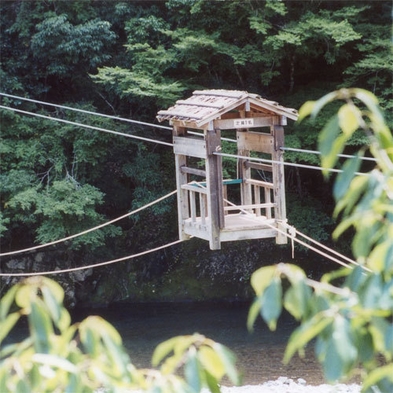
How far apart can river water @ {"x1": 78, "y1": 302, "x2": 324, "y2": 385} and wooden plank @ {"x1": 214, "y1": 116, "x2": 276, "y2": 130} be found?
131 inches

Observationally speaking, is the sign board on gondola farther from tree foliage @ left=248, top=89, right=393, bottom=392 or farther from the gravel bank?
tree foliage @ left=248, top=89, right=393, bottom=392

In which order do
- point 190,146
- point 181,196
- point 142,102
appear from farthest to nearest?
point 142,102 < point 181,196 < point 190,146

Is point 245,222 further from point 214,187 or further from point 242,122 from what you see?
point 242,122

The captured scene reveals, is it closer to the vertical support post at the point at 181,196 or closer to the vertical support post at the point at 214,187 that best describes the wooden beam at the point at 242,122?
the vertical support post at the point at 214,187

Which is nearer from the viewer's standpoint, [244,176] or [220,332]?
[244,176]

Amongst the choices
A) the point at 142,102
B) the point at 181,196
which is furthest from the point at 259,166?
the point at 142,102

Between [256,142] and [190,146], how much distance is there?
48 centimetres

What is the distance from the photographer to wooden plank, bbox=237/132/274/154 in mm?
4910

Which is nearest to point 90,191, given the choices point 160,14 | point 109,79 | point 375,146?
point 109,79

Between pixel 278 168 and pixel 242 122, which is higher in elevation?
pixel 242 122

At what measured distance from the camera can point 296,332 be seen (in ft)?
2.99

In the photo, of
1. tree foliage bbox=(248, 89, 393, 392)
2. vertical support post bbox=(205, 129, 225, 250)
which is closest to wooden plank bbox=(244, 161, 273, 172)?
vertical support post bbox=(205, 129, 225, 250)

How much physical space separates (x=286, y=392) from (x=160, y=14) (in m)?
5.26

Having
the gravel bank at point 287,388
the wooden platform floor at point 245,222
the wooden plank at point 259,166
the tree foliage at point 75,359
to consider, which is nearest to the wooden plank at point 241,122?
the wooden plank at point 259,166
